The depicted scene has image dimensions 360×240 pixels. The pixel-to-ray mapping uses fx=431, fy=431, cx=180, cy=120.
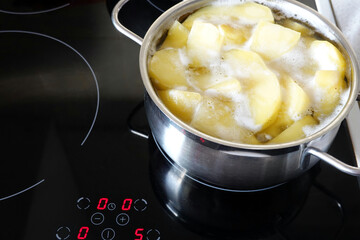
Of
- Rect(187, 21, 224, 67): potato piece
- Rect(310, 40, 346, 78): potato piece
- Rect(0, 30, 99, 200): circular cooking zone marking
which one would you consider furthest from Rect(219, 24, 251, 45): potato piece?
Rect(0, 30, 99, 200): circular cooking zone marking

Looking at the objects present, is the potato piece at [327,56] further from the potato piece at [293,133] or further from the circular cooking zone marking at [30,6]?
the circular cooking zone marking at [30,6]

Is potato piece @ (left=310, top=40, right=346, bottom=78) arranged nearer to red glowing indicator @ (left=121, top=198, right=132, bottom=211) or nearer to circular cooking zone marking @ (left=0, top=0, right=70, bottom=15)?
red glowing indicator @ (left=121, top=198, right=132, bottom=211)

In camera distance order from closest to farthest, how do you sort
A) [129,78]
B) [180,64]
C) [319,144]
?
[319,144] → [180,64] → [129,78]

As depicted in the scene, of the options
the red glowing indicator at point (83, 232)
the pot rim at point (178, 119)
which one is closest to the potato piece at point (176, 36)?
the pot rim at point (178, 119)

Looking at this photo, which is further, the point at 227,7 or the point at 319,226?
the point at 227,7

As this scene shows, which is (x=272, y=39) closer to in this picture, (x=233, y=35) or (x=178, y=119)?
(x=233, y=35)

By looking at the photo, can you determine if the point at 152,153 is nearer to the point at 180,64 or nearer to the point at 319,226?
the point at 180,64

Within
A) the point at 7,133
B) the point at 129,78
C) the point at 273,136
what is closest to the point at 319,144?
the point at 273,136
